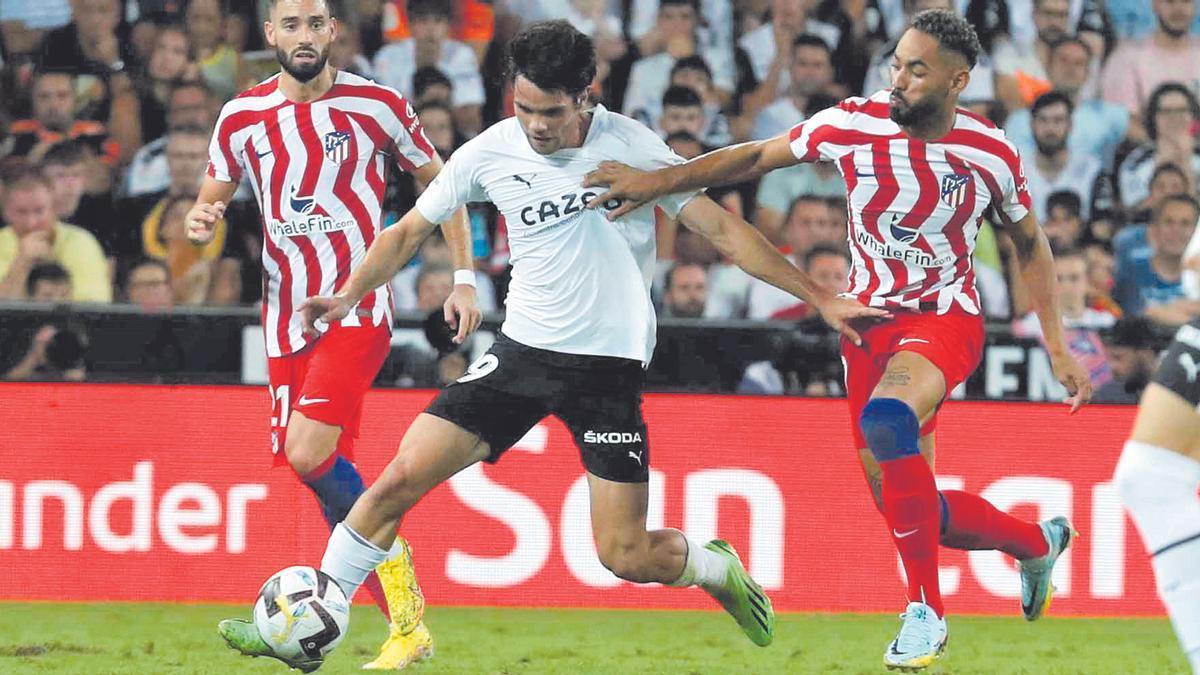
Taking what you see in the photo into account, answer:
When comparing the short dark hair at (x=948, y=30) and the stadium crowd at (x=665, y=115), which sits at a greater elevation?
the short dark hair at (x=948, y=30)

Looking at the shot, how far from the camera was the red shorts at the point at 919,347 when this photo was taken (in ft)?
19.6

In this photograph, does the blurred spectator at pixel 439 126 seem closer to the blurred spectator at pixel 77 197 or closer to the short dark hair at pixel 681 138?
the short dark hair at pixel 681 138

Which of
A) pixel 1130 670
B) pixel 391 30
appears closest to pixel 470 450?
pixel 1130 670

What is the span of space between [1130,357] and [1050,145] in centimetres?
214

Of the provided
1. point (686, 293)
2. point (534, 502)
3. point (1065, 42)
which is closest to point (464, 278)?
point (534, 502)

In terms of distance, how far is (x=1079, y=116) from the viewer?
1079 centimetres

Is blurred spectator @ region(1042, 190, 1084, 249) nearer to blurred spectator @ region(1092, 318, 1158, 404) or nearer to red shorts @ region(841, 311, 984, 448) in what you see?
blurred spectator @ region(1092, 318, 1158, 404)

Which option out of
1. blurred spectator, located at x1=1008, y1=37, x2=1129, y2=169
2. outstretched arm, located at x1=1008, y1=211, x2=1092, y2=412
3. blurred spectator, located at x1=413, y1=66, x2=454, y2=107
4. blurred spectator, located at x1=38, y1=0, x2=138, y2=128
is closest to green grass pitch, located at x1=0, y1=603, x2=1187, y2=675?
outstretched arm, located at x1=1008, y1=211, x2=1092, y2=412

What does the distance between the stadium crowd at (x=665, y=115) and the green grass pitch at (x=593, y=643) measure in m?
2.06

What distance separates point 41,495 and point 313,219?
2.20m

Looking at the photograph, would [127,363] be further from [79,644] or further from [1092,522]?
[1092,522]

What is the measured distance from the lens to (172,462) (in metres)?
8.00

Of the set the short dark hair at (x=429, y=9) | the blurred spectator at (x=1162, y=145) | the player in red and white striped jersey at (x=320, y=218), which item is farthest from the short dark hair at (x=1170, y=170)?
the player in red and white striped jersey at (x=320, y=218)

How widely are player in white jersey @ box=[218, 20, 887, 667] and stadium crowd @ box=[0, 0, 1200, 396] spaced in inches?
147
